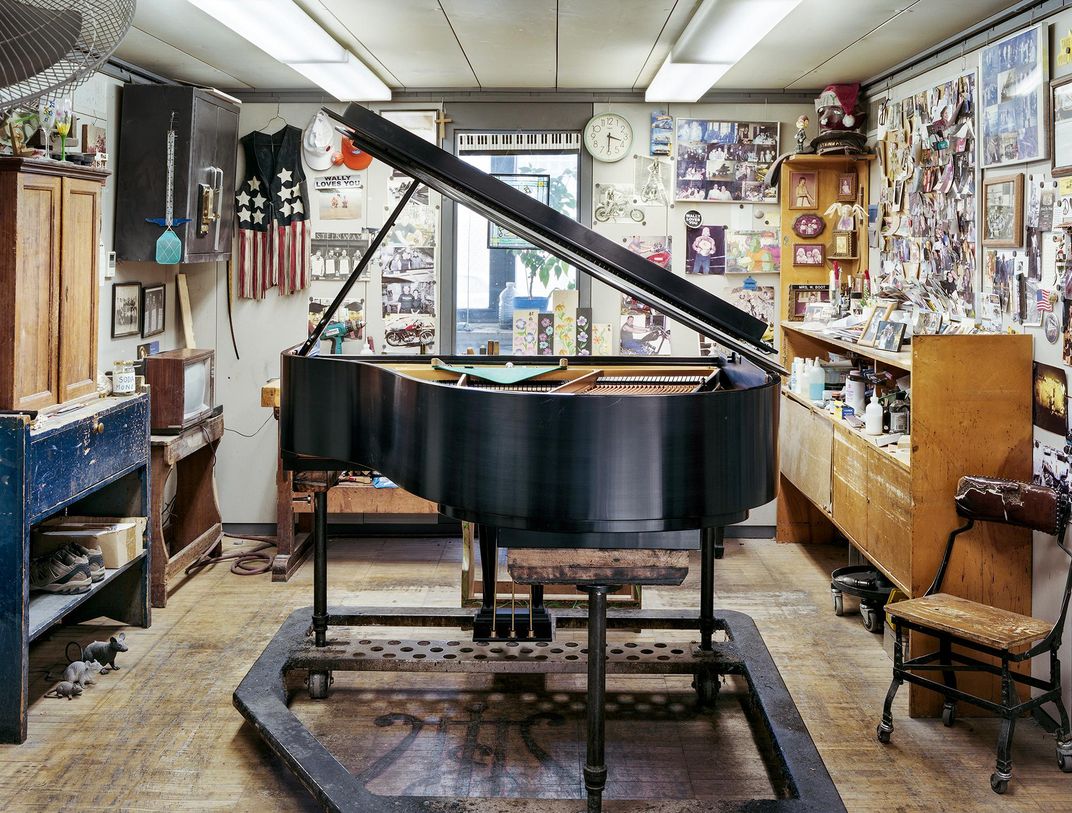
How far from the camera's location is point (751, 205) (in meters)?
6.64

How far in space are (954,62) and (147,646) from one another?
4.48 meters

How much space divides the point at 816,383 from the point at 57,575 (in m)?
3.82

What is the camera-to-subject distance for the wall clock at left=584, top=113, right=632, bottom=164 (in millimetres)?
6574

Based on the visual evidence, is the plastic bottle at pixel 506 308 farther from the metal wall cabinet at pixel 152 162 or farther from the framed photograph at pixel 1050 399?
the framed photograph at pixel 1050 399

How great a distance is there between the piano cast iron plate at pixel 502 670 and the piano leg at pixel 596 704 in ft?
0.33

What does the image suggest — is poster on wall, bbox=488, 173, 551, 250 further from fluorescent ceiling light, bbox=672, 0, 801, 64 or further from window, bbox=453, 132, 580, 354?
fluorescent ceiling light, bbox=672, 0, 801, 64

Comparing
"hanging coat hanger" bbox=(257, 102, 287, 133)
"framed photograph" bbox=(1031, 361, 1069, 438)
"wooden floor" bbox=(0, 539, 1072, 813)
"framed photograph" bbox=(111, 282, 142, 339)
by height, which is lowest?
"wooden floor" bbox=(0, 539, 1072, 813)

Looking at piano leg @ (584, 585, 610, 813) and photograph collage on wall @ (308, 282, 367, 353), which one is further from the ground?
photograph collage on wall @ (308, 282, 367, 353)

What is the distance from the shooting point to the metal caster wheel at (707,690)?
423 centimetres

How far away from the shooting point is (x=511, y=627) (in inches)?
169

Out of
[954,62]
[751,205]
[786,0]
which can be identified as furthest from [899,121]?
[786,0]

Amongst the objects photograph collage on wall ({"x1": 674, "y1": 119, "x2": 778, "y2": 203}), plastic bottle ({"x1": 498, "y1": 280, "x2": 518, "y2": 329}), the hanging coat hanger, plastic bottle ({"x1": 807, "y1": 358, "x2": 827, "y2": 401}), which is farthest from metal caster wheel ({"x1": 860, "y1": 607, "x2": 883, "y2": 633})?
the hanging coat hanger

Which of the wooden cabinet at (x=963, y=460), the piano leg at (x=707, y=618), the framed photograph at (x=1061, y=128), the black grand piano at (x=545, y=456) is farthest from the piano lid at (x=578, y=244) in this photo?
the framed photograph at (x=1061, y=128)

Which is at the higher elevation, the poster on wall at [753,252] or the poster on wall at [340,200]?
the poster on wall at [340,200]
